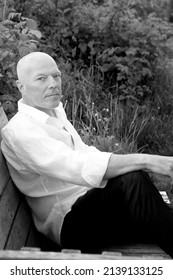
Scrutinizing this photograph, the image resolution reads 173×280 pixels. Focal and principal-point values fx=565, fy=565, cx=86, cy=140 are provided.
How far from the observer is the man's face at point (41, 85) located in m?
2.71

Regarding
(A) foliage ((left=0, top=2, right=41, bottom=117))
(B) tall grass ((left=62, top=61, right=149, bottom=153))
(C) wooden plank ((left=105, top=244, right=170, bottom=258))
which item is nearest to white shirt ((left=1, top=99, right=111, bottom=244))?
(C) wooden plank ((left=105, top=244, right=170, bottom=258))

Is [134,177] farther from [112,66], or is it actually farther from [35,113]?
[112,66]

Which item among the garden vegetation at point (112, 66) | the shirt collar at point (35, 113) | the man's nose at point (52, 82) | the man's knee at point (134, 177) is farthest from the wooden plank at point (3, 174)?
the garden vegetation at point (112, 66)

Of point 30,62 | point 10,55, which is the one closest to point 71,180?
point 30,62

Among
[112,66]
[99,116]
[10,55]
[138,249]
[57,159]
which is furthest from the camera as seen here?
[112,66]

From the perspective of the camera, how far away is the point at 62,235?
2699 mm

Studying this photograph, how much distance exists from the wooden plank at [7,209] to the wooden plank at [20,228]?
0.03m

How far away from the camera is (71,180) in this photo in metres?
2.52

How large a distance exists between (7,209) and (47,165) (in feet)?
0.88

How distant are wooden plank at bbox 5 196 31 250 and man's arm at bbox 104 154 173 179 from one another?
468 mm

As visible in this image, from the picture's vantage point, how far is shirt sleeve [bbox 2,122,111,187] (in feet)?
8.16

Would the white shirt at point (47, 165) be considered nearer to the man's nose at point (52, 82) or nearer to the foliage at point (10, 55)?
the man's nose at point (52, 82)
